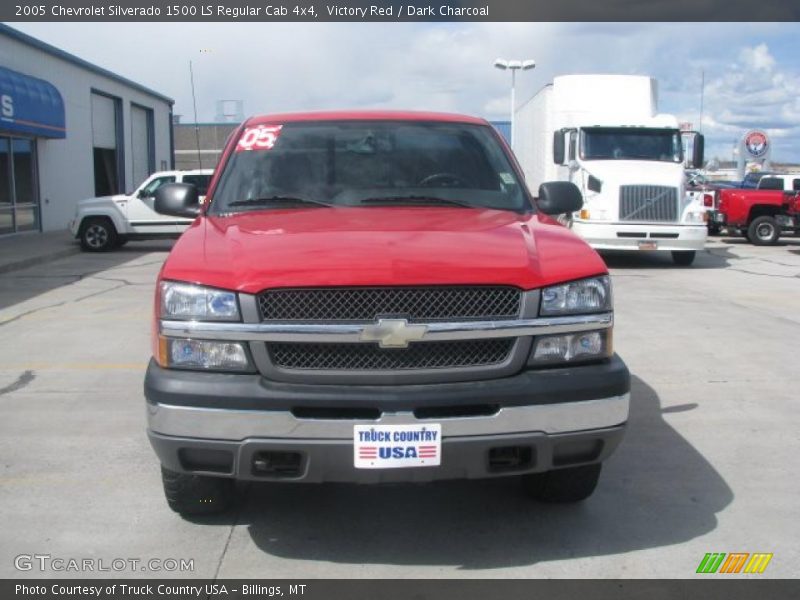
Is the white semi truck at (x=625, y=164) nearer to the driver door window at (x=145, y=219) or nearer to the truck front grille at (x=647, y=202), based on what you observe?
the truck front grille at (x=647, y=202)

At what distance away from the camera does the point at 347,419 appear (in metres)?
3.29

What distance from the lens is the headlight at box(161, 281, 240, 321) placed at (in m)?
3.38

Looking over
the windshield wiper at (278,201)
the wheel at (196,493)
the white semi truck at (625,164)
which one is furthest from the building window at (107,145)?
the wheel at (196,493)

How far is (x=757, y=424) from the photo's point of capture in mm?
5668

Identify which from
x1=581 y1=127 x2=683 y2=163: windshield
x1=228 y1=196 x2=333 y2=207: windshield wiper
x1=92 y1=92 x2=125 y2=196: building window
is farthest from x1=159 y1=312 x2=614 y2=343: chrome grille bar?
x1=92 y1=92 x2=125 y2=196: building window

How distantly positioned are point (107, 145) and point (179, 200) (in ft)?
87.1

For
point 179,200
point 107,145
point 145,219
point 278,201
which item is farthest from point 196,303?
point 107,145

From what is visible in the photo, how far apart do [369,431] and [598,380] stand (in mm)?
959

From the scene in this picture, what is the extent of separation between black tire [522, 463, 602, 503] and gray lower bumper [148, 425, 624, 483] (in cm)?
59

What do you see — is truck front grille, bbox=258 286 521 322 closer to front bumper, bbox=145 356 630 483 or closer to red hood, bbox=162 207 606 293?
red hood, bbox=162 207 606 293

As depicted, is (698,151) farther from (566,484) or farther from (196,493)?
(196,493)
